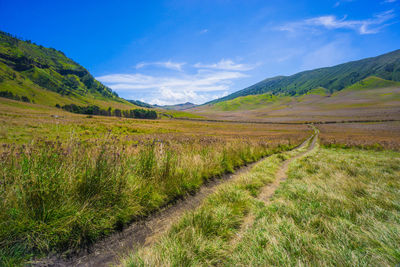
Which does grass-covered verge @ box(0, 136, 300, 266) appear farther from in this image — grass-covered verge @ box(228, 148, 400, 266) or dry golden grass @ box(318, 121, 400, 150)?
dry golden grass @ box(318, 121, 400, 150)

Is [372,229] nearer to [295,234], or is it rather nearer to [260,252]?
[295,234]

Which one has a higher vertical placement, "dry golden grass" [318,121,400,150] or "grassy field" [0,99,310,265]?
"grassy field" [0,99,310,265]

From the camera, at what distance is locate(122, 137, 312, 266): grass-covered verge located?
2.17 m

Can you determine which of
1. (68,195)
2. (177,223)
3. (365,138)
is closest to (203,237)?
(177,223)

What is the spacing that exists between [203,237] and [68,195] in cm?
283

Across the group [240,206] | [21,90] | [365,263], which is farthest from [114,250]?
[21,90]

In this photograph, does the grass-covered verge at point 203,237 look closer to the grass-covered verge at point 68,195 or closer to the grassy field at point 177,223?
the grassy field at point 177,223

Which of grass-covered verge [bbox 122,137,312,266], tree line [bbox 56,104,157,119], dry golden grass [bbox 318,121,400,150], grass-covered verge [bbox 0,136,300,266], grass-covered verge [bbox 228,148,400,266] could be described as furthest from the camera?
tree line [bbox 56,104,157,119]

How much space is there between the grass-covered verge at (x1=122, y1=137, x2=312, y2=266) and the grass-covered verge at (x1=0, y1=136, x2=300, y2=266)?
110 centimetres

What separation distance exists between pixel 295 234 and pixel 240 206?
1.43 metres

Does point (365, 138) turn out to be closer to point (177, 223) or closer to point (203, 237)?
point (203, 237)

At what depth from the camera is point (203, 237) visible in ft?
8.71

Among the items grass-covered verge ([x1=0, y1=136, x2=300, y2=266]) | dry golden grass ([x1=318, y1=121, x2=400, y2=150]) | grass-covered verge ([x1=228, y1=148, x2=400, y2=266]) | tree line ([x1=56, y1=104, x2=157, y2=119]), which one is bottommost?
dry golden grass ([x1=318, y1=121, x2=400, y2=150])

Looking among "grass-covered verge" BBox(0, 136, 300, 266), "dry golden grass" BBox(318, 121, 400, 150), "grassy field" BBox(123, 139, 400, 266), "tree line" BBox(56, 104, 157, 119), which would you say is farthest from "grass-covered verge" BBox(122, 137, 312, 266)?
"tree line" BBox(56, 104, 157, 119)
